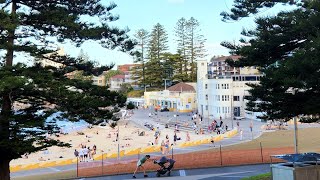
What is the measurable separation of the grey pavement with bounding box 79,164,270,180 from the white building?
28375 mm

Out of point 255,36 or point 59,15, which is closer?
point 59,15

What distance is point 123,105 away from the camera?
10.4 metres

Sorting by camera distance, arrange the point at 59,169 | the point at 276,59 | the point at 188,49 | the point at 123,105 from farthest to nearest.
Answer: the point at 188,49
the point at 59,169
the point at 276,59
the point at 123,105

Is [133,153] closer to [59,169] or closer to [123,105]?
[59,169]

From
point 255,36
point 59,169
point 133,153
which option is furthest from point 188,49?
point 255,36

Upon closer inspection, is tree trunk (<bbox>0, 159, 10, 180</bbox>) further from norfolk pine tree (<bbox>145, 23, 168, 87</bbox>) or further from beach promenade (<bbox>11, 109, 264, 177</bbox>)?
norfolk pine tree (<bbox>145, 23, 168, 87</bbox>)

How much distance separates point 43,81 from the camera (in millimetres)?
9156

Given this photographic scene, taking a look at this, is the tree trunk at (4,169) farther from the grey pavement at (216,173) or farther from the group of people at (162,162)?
the grey pavement at (216,173)

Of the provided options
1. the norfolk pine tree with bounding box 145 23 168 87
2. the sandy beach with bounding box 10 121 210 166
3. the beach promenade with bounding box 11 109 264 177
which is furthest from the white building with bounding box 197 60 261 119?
the norfolk pine tree with bounding box 145 23 168 87

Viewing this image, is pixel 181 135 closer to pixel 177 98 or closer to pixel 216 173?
pixel 216 173

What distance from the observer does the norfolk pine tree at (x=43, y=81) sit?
9165 millimetres

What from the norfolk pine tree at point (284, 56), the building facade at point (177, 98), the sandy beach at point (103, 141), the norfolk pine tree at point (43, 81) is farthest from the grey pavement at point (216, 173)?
the building facade at point (177, 98)

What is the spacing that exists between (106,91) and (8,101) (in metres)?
2.34

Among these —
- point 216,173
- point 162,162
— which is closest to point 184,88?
point 216,173
